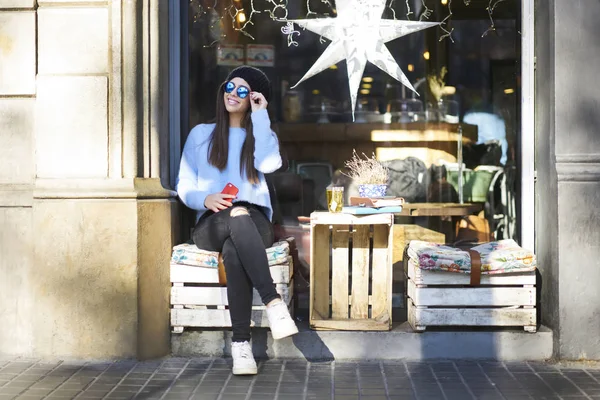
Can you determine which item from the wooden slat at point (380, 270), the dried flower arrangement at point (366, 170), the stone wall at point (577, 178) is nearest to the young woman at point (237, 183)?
the dried flower arrangement at point (366, 170)

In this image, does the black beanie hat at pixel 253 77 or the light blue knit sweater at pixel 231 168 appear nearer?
the light blue knit sweater at pixel 231 168

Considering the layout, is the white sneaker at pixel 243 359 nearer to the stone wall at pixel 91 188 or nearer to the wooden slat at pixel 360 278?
the stone wall at pixel 91 188

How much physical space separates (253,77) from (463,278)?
6.37 feet

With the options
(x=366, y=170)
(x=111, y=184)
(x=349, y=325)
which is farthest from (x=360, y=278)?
(x=111, y=184)

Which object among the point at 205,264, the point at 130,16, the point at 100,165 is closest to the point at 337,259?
the point at 205,264

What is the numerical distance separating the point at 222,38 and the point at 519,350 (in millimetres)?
3008

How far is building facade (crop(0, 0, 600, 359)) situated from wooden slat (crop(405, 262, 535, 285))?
19 centimetres

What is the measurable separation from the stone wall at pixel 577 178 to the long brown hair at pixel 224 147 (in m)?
1.96

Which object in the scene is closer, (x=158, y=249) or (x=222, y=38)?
(x=158, y=249)

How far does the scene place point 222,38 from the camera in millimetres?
6363

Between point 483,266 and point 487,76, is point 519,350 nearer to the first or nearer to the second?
point 483,266

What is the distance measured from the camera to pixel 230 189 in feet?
18.4

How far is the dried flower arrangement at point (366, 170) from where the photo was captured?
19.7ft

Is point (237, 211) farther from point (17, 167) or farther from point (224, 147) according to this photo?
point (17, 167)
